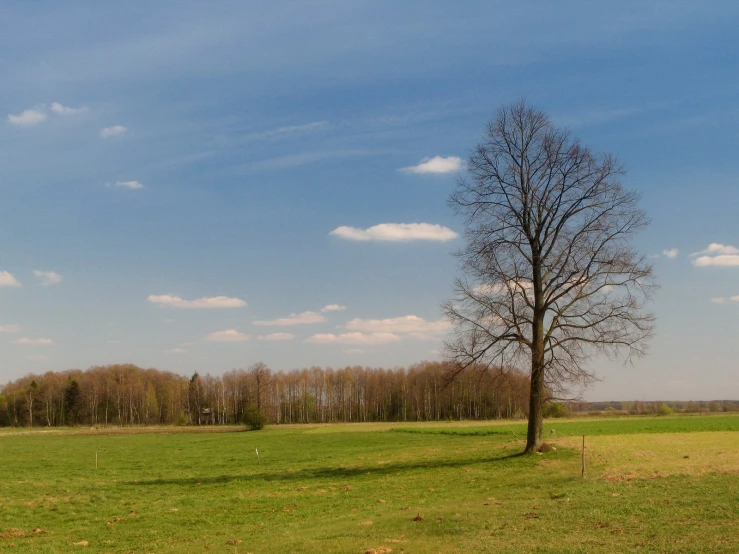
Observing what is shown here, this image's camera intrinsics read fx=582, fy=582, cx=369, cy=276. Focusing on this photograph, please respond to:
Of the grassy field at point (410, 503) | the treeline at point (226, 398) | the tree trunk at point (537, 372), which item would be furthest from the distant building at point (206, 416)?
the tree trunk at point (537, 372)

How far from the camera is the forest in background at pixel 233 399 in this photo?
13325 centimetres

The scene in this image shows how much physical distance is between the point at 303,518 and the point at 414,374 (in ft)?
413

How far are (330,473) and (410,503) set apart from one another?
34.9ft

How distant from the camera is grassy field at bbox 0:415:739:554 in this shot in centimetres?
1330

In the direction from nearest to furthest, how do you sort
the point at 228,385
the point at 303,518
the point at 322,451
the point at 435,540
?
the point at 435,540, the point at 303,518, the point at 322,451, the point at 228,385

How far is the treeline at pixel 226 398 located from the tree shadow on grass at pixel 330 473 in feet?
310

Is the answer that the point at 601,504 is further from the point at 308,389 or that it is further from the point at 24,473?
the point at 308,389

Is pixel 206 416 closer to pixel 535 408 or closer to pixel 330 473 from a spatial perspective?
pixel 330 473

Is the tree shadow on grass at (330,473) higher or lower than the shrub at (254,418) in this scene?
higher

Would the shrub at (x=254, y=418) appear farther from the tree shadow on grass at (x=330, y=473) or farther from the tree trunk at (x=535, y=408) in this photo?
the tree trunk at (x=535, y=408)

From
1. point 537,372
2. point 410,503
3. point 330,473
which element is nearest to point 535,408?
point 537,372

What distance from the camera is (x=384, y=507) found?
765 inches

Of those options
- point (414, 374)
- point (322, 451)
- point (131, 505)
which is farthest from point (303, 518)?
point (414, 374)

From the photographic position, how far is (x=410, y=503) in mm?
19859
